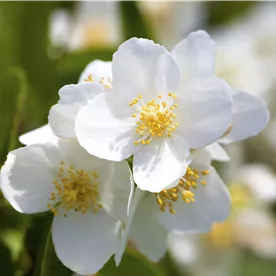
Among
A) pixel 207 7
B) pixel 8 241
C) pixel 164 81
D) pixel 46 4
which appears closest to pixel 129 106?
pixel 164 81

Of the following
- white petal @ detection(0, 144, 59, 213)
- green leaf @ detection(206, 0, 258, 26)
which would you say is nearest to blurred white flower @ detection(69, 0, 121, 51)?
green leaf @ detection(206, 0, 258, 26)

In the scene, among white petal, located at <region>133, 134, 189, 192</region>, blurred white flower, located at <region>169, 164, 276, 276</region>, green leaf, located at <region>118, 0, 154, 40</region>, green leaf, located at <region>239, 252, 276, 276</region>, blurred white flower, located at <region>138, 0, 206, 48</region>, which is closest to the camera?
white petal, located at <region>133, 134, 189, 192</region>

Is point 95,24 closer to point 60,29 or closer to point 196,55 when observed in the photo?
point 60,29

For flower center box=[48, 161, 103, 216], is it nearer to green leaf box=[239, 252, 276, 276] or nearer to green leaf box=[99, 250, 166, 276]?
green leaf box=[99, 250, 166, 276]

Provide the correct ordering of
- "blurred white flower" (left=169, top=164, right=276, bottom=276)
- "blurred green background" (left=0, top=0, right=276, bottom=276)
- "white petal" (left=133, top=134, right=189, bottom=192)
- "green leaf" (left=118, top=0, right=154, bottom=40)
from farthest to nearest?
"blurred white flower" (left=169, top=164, right=276, bottom=276)
"green leaf" (left=118, top=0, right=154, bottom=40)
"blurred green background" (left=0, top=0, right=276, bottom=276)
"white petal" (left=133, top=134, right=189, bottom=192)

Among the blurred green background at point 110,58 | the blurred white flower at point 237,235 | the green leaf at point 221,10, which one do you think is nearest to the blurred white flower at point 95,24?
the blurred green background at point 110,58

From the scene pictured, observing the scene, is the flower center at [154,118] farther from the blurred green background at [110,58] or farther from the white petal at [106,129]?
the blurred green background at [110,58]

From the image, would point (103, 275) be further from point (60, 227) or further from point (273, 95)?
point (273, 95)
